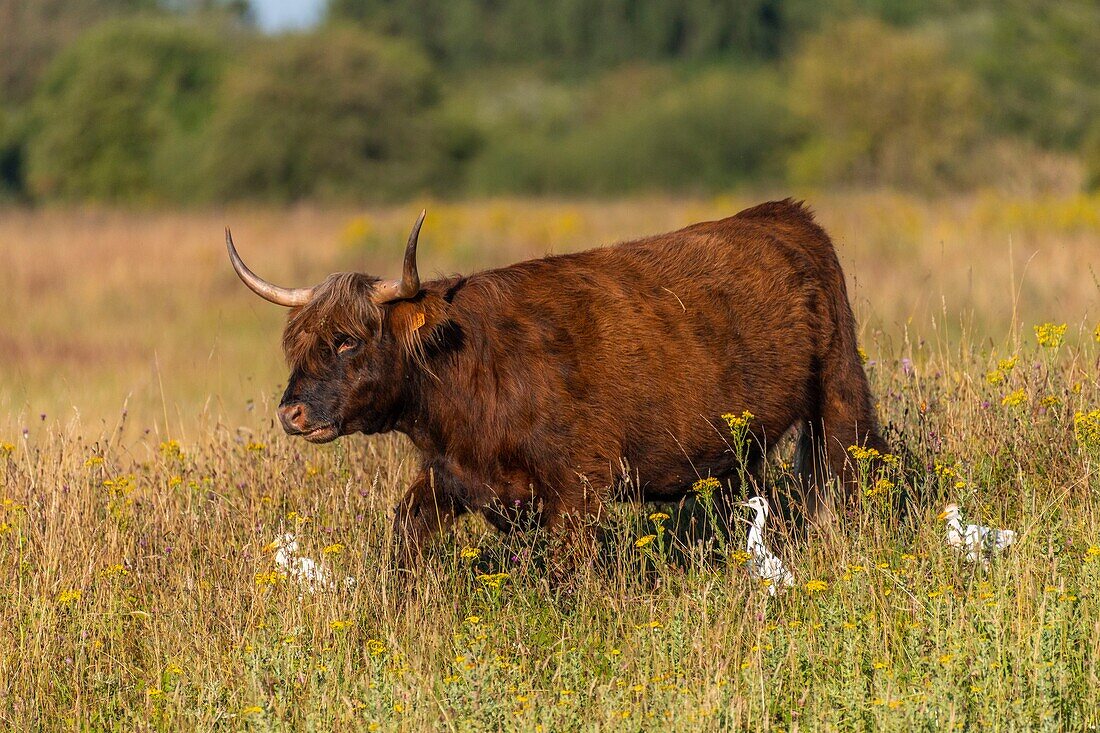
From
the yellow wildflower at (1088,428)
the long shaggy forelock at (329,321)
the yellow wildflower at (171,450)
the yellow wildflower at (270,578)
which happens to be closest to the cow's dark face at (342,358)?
the long shaggy forelock at (329,321)

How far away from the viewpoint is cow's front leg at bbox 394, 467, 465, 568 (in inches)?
243

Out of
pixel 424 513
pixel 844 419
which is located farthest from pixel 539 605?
pixel 844 419

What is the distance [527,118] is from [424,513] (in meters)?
42.8

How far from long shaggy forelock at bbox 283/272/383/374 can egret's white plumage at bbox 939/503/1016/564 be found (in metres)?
2.47

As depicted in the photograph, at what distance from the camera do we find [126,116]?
45688mm

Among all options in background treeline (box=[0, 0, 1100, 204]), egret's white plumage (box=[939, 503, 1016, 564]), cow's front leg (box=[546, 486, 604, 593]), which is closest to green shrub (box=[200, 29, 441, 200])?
background treeline (box=[0, 0, 1100, 204])

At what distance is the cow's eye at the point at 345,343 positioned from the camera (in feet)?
19.5

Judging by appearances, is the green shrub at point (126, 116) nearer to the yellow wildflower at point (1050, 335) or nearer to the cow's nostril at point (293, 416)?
the cow's nostril at point (293, 416)

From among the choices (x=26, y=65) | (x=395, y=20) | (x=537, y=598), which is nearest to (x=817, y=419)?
(x=537, y=598)

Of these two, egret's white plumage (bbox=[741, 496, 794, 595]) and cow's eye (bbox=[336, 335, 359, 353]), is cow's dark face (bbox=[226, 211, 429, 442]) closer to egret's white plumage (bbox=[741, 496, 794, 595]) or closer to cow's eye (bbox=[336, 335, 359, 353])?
cow's eye (bbox=[336, 335, 359, 353])

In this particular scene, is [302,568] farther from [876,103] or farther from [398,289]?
[876,103]

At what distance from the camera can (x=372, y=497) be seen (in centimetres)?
661

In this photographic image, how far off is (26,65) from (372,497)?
5772cm

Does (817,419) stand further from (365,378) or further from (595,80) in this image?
(595,80)
